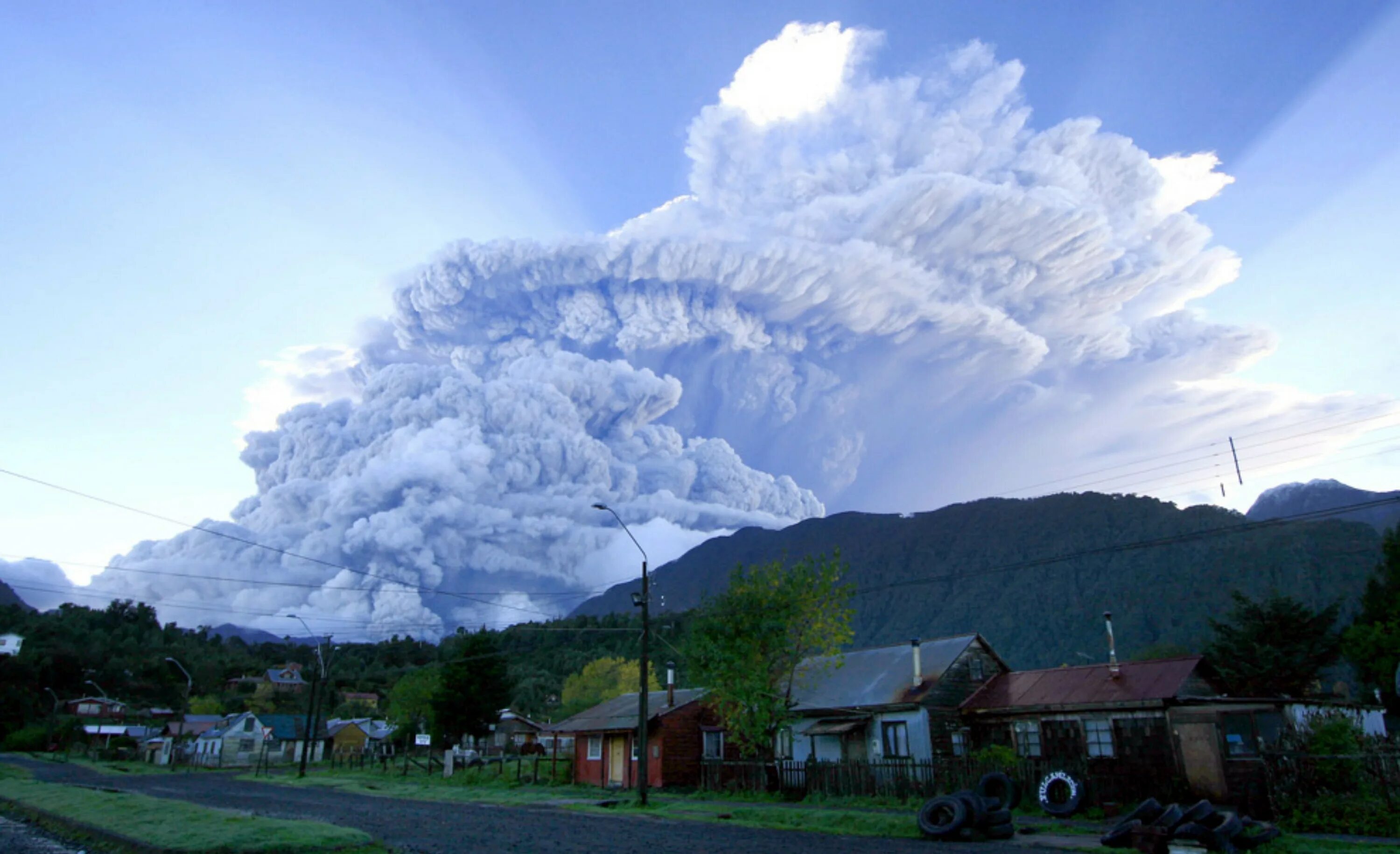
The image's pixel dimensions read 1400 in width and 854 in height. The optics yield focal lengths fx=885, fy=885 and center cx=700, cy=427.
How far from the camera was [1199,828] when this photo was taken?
16.0m

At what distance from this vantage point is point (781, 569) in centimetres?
3656

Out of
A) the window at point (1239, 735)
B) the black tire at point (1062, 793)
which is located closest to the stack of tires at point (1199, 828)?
the black tire at point (1062, 793)

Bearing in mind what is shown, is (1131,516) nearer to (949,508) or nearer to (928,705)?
(949,508)

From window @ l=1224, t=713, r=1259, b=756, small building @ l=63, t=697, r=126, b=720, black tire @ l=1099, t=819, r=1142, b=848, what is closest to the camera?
black tire @ l=1099, t=819, r=1142, b=848

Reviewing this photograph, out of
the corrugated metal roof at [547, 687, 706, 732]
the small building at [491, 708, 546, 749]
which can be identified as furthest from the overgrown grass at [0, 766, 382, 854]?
the small building at [491, 708, 546, 749]

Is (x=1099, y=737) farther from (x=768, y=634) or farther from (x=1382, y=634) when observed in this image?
(x=1382, y=634)

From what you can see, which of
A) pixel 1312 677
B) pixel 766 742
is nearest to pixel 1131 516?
pixel 1312 677

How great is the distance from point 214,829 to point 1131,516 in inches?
6034

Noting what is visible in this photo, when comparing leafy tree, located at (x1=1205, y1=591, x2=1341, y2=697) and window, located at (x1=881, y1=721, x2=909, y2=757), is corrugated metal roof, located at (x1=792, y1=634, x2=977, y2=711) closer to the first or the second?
window, located at (x1=881, y1=721, x2=909, y2=757)

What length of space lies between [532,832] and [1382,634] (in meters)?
44.9

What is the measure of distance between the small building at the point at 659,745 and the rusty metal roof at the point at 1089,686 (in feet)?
43.7

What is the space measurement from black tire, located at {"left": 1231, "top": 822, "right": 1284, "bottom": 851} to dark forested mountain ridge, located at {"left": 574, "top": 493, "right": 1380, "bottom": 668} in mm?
63613

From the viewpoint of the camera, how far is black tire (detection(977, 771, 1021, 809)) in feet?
81.5

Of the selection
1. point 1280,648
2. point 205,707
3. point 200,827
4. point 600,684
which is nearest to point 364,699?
point 205,707
